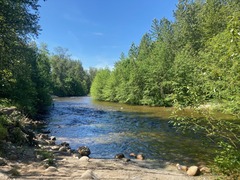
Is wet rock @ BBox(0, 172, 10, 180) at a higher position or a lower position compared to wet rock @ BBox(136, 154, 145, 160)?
higher

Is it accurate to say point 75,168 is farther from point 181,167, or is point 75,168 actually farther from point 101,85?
point 101,85

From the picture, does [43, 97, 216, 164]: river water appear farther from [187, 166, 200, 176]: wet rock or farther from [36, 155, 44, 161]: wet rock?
[36, 155, 44, 161]: wet rock

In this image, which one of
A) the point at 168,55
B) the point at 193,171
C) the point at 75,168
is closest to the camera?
the point at 75,168

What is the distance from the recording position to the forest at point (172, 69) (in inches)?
220

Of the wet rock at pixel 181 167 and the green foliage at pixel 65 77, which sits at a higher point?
the green foliage at pixel 65 77

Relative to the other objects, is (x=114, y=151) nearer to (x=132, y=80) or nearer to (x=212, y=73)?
(x=212, y=73)

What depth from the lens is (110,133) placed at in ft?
54.4

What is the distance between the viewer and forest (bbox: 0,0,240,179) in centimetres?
559

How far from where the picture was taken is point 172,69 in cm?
4062

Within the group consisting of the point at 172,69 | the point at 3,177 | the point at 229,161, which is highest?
the point at 172,69

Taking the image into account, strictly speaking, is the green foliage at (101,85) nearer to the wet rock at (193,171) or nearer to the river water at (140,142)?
the river water at (140,142)

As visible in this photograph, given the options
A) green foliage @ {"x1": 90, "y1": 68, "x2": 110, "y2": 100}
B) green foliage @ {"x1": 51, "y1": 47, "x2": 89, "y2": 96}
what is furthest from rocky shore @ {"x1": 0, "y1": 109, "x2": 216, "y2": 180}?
green foliage @ {"x1": 51, "y1": 47, "x2": 89, "y2": 96}

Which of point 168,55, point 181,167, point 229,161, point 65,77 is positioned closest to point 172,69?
point 168,55

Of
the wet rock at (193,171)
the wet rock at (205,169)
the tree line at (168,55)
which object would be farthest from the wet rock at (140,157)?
the tree line at (168,55)
